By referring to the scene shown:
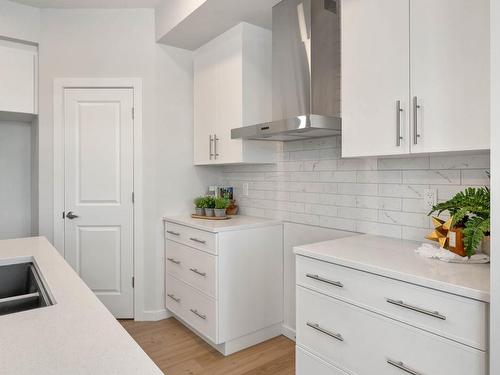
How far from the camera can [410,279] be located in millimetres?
1360

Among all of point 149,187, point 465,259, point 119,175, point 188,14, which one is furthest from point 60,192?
point 465,259

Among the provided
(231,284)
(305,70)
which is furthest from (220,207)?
(305,70)

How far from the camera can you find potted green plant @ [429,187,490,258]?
4.52ft

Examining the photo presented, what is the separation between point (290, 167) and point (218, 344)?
141cm

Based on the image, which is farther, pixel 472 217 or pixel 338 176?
pixel 338 176

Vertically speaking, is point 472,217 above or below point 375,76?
below

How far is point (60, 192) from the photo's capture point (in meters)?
3.12

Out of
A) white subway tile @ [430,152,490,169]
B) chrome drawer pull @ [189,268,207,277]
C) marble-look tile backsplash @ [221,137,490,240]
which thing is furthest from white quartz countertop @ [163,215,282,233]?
white subway tile @ [430,152,490,169]

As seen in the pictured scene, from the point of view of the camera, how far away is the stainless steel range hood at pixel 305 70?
84.4 inches

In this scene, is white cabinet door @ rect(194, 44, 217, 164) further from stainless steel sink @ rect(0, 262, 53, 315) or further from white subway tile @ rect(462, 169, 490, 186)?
white subway tile @ rect(462, 169, 490, 186)

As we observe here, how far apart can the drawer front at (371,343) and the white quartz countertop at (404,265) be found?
19cm

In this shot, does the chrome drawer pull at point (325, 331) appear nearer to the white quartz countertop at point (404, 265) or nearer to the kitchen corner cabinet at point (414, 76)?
the white quartz countertop at point (404, 265)

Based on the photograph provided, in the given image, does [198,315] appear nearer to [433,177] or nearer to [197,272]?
[197,272]

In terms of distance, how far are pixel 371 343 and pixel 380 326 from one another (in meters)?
0.09
